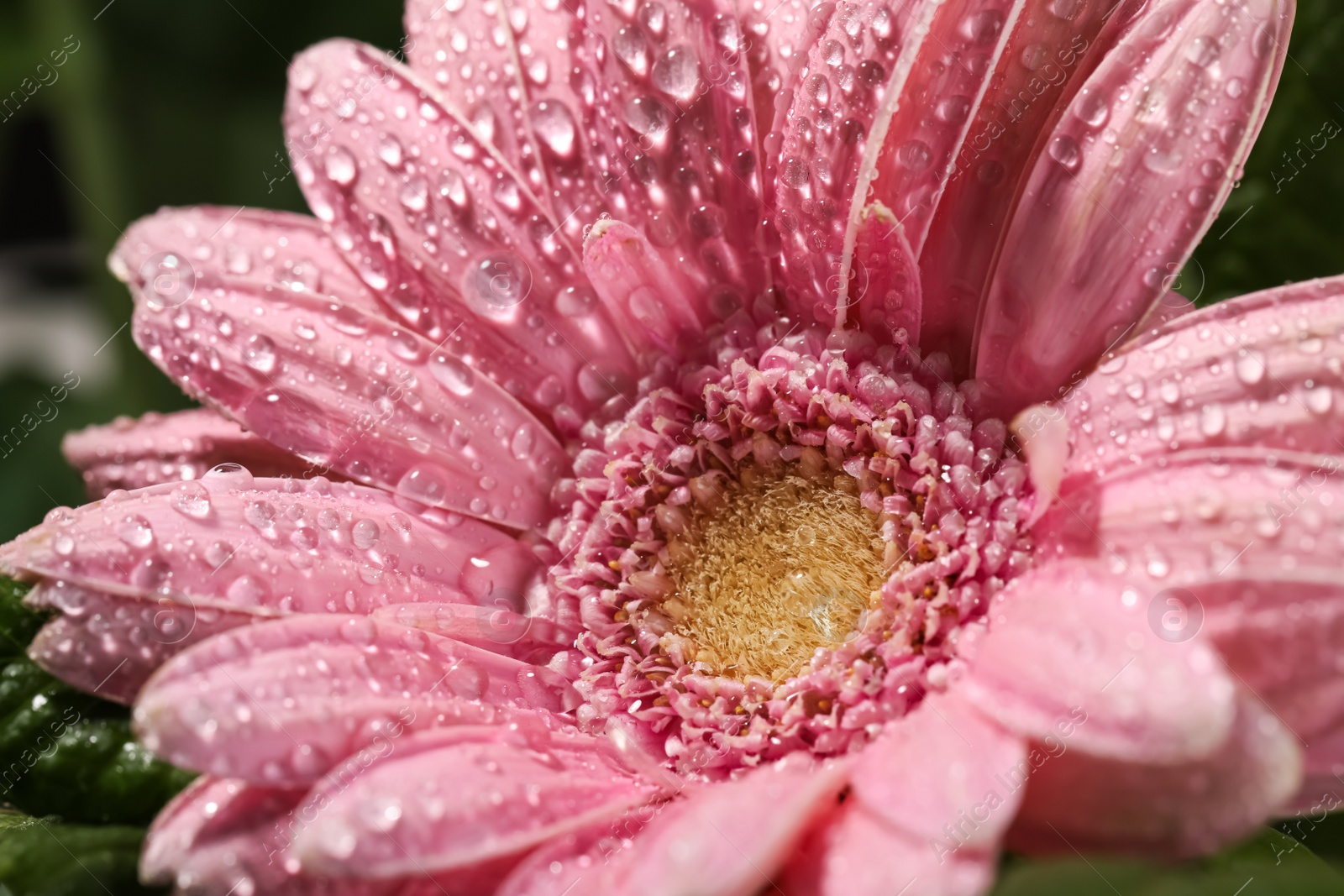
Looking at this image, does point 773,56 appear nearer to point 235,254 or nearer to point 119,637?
point 235,254

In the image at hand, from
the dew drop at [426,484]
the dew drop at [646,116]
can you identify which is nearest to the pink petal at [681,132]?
the dew drop at [646,116]

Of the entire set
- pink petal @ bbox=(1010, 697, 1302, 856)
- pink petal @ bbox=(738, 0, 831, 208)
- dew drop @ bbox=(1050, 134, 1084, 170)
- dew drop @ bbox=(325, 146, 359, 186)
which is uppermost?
dew drop @ bbox=(325, 146, 359, 186)

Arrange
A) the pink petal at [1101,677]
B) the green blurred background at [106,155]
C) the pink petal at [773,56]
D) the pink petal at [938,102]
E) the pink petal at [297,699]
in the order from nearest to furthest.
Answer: the pink petal at [1101,677] < the pink petal at [297,699] < the pink petal at [938,102] < the pink petal at [773,56] < the green blurred background at [106,155]

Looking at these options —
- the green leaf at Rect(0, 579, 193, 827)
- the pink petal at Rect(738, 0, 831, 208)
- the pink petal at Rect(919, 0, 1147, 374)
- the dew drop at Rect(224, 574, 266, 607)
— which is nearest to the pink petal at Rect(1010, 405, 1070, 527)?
the pink petal at Rect(919, 0, 1147, 374)

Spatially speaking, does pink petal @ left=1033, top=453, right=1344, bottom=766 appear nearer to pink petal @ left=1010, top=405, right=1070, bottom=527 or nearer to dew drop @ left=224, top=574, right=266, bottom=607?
pink petal @ left=1010, top=405, right=1070, bottom=527

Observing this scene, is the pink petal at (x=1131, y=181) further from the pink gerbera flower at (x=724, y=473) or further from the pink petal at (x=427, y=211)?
the pink petal at (x=427, y=211)

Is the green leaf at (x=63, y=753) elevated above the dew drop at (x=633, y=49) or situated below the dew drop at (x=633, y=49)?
below

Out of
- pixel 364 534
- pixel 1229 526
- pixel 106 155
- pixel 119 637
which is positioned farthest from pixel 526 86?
pixel 106 155

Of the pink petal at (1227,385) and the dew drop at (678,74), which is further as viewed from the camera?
the dew drop at (678,74)
